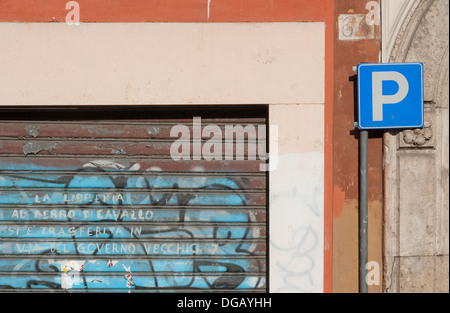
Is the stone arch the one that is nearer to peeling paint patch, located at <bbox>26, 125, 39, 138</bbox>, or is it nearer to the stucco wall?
the stucco wall

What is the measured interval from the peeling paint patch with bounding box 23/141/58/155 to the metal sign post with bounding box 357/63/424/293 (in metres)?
2.96

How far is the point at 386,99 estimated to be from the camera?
15.9 ft

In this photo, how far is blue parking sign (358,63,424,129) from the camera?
485 cm

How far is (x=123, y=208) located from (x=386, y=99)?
2.71 metres

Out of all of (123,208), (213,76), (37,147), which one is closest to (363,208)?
(213,76)

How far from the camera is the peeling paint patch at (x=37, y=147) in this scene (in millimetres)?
5141

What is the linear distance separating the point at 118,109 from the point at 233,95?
1.12m

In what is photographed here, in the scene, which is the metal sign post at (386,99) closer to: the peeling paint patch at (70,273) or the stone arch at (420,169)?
the stone arch at (420,169)

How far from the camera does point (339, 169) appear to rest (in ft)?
16.4

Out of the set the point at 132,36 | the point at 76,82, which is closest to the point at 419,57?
the point at 132,36

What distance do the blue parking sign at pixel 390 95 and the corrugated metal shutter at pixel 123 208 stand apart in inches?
38.5

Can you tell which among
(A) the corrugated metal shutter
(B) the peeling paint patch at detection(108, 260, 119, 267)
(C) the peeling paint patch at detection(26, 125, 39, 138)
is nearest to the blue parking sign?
(A) the corrugated metal shutter

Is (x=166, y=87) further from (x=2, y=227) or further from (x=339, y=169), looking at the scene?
(x=2, y=227)

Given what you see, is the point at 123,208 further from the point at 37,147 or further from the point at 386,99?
the point at 386,99
